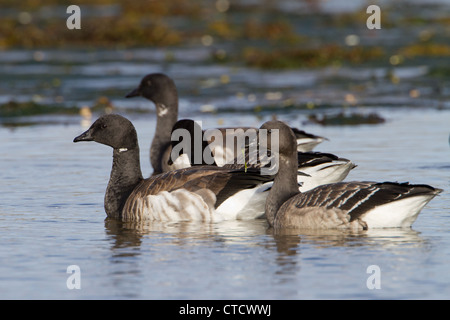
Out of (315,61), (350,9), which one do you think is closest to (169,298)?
(315,61)

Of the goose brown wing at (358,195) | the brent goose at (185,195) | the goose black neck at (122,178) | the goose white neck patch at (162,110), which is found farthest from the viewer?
the goose white neck patch at (162,110)

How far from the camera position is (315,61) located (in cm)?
3178

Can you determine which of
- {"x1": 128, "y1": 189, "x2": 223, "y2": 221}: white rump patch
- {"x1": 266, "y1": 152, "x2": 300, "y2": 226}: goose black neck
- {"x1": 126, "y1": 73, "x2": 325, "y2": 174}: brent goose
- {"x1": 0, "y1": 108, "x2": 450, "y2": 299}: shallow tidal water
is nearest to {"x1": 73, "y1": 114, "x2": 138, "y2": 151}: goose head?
{"x1": 0, "y1": 108, "x2": 450, "y2": 299}: shallow tidal water

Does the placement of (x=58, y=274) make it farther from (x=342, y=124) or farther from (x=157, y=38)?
(x=157, y=38)

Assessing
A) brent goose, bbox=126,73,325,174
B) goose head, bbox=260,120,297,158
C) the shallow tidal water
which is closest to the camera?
the shallow tidal water

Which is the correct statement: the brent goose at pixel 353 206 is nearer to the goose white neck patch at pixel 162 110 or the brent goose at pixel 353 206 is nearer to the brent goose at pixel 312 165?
the brent goose at pixel 312 165

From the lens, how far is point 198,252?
35.4 ft

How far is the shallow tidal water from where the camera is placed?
9.23m

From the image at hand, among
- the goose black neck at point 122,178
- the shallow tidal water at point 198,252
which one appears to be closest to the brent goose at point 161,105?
the shallow tidal water at point 198,252

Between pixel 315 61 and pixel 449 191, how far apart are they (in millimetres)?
17974

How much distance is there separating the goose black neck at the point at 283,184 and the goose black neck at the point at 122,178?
2206 mm

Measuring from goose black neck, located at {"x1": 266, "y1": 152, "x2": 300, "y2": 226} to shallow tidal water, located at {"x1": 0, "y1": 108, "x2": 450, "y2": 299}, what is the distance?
0.40 m

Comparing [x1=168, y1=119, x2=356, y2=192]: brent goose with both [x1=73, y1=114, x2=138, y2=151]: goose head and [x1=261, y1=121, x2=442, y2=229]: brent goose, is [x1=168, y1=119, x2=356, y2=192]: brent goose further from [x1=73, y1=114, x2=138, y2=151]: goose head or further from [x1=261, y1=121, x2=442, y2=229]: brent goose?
[x1=73, y1=114, x2=138, y2=151]: goose head

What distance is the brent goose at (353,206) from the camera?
11.3 meters
